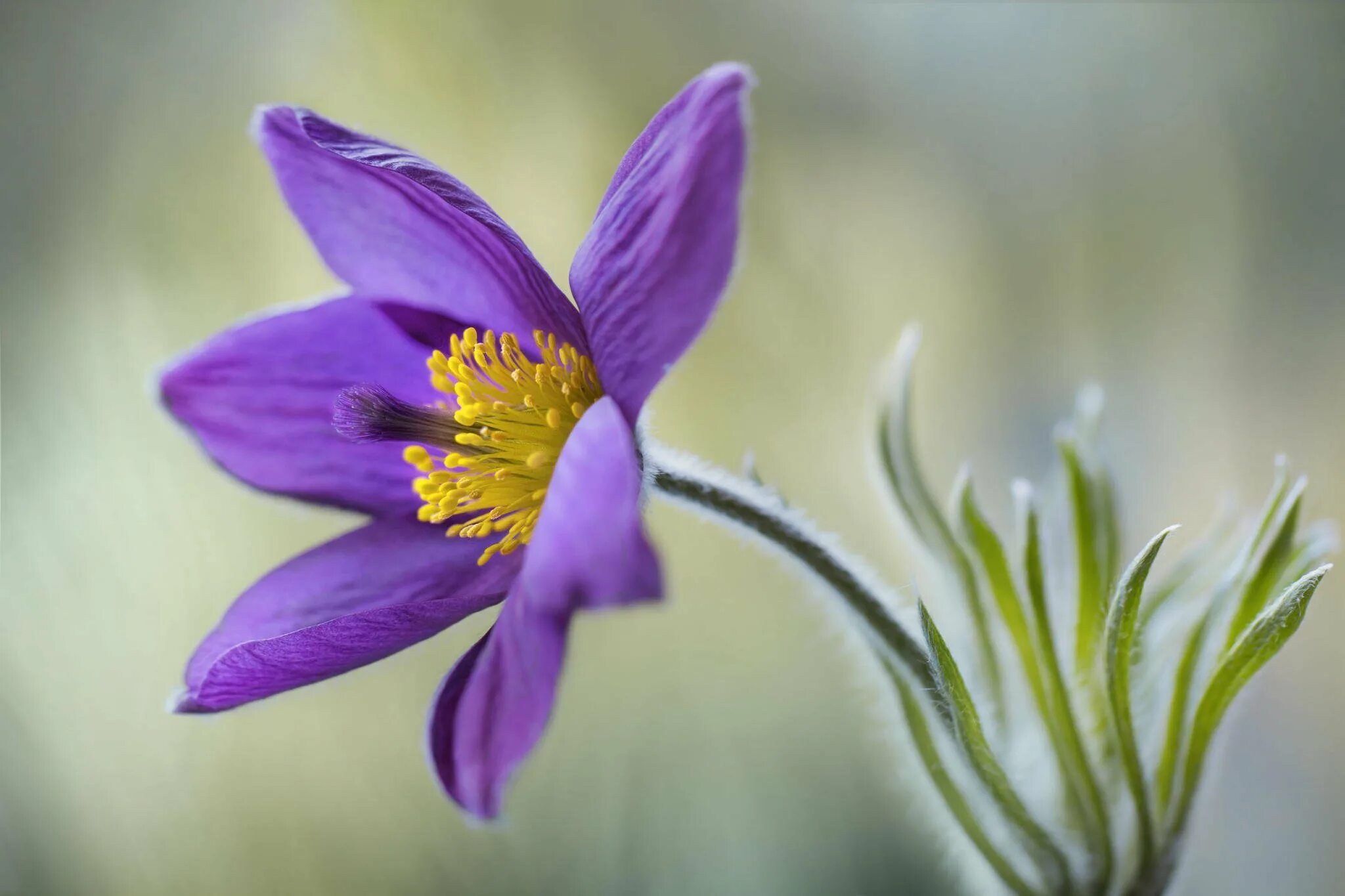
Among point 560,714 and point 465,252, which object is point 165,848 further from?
point 465,252

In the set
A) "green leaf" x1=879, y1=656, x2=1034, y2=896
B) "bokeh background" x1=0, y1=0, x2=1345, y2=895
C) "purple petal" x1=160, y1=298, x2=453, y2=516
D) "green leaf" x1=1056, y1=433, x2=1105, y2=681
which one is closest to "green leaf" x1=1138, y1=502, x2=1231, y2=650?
"green leaf" x1=1056, y1=433, x2=1105, y2=681

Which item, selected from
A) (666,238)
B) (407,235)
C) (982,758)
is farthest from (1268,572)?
(407,235)

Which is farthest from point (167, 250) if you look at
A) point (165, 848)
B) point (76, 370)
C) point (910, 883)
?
point (910, 883)

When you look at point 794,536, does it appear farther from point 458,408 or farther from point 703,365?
point 703,365

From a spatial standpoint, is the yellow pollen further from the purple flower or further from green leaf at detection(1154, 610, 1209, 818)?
green leaf at detection(1154, 610, 1209, 818)

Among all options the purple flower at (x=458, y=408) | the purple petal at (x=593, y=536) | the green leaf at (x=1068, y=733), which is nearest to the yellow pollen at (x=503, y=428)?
the purple flower at (x=458, y=408)

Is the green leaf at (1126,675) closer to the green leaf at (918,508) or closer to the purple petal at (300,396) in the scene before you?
the green leaf at (918,508)
